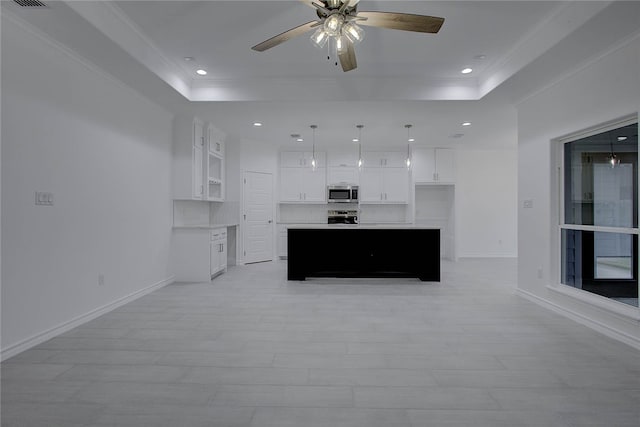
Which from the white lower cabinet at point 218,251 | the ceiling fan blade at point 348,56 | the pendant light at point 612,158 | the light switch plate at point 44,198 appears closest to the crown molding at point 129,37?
the light switch plate at point 44,198

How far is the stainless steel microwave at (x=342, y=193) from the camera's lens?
7578mm

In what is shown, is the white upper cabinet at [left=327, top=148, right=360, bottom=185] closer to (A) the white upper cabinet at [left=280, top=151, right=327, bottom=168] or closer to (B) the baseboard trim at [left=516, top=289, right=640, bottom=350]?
(A) the white upper cabinet at [left=280, top=151, right=327, bottom=168]

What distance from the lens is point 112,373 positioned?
7.32ft

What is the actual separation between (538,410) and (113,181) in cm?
439

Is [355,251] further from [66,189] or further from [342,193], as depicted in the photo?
[66,189]

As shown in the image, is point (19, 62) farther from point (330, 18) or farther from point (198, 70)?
point (330, 18)

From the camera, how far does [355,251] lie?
5.32m

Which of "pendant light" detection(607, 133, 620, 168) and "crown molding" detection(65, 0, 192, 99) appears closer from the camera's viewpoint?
"crown molding" detection(65, 0, 192, 99)

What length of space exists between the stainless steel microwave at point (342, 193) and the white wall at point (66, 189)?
13.6 feet

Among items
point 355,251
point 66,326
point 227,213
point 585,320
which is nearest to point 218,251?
point 227,213

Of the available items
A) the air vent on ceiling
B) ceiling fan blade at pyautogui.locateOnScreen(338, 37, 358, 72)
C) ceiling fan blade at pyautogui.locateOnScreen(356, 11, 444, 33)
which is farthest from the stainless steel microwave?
the air vent on ceiling

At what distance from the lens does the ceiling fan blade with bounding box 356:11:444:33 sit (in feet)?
6.96

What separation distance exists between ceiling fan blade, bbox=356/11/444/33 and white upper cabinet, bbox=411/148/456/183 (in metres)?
5.48

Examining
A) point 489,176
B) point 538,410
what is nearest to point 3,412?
point 538,410
